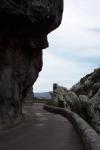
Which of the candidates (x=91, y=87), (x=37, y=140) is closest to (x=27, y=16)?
(x=37, y=140)

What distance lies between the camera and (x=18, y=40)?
79.8 feet

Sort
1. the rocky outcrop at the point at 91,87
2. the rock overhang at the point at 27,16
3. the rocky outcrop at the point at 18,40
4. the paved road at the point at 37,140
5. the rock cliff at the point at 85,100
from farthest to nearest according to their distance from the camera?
the rocky outcrop at the point at 91,87 → the rock cliff at the point at 85,100 → the rocky outcrop at the point at 18,40 → the rock overhang at the point at 27,16 → the paved road at the point at 37,140

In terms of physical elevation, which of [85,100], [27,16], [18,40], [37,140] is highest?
[27,16]

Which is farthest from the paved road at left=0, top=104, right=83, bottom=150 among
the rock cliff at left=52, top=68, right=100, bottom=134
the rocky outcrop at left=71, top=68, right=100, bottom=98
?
the rocky outcrop at left=71, top=68, right=100, bottom=98

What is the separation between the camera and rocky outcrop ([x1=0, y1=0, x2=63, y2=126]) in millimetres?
20422

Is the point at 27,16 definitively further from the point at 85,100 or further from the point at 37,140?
the point at 85,100

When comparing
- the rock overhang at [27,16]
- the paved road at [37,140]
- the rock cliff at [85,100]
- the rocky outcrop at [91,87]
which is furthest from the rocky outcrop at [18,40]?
the rocky outcrop at [91,87]

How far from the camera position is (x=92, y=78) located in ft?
184

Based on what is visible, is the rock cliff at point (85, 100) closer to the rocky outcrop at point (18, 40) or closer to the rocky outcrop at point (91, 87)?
the rocky outcrop at point (91, 87)

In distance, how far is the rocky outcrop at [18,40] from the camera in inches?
804

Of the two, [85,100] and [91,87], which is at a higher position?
[91,87]

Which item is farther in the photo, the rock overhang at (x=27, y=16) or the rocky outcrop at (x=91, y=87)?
the rocky outcrop at (x=91, y=87)

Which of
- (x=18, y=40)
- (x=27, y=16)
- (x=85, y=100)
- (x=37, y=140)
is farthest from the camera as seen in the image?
(x=85, y=100)

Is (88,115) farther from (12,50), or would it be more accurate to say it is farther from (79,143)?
(79,143)
